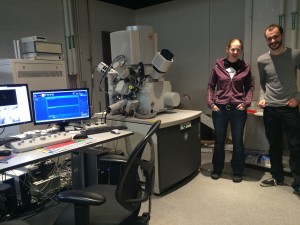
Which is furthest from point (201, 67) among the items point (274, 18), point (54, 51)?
point (54, 51)

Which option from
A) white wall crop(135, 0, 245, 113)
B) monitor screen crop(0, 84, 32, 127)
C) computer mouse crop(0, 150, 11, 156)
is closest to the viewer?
computer mouse crop(0, 150, 11, 156)

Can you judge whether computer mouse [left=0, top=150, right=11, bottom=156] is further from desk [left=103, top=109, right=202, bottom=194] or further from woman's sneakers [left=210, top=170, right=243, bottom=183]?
woman's sneakers [left=210, top=170, right=243, bottom=183]

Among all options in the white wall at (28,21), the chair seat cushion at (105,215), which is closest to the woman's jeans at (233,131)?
the chair seat cushion at (105,215)

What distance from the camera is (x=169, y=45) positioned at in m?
4.69

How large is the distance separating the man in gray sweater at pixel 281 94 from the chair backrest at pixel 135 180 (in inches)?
61.9

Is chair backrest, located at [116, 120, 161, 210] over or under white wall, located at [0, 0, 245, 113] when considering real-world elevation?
under

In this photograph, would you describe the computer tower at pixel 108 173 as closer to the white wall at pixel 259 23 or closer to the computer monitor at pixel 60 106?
the computer monitor at pixel 60 106

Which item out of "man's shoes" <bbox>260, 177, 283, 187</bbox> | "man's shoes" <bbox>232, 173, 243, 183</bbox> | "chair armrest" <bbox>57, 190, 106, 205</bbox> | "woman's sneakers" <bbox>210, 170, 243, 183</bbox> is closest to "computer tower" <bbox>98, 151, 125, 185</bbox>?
"chair armrest" <bbox>57, 190, 106, 205</bbox>

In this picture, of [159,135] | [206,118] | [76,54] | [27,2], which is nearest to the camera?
[159,135]

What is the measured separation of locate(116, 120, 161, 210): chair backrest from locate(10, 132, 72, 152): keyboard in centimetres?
81

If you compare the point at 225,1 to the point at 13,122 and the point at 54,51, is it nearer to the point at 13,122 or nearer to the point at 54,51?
the point at 54,51

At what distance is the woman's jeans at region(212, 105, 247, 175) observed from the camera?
270 centimetres

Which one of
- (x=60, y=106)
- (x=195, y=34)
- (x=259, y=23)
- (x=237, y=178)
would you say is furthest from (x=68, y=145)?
(x=195, y=34)

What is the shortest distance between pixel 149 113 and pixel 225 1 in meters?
2.46
